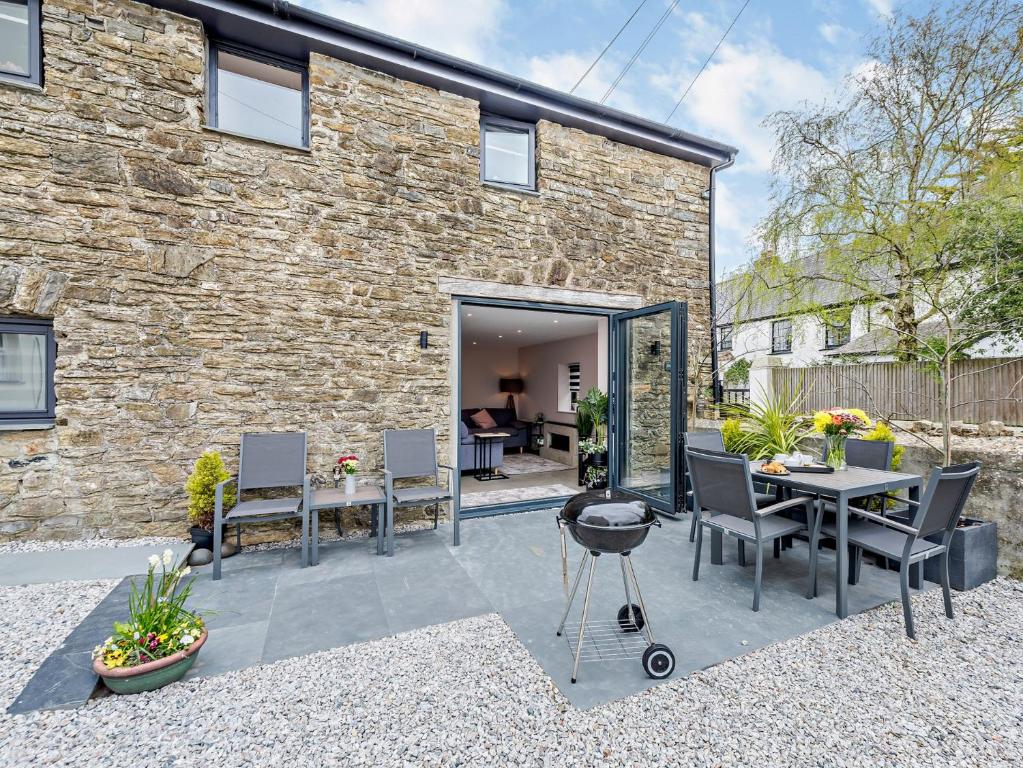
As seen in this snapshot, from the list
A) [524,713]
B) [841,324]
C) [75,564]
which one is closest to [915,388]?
[841,324]

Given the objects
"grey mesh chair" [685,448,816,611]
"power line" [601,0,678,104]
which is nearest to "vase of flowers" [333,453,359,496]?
"grey mesh chair" [685,448,816,611]

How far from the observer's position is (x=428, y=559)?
3.71 meters

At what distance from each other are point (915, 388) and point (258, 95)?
927 cm

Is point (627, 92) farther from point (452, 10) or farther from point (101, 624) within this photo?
point (101, 624)

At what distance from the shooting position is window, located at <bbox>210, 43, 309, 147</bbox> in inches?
159

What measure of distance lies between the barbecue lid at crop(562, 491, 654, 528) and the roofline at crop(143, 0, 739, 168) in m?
4.62

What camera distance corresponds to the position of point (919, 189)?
16.2 feet

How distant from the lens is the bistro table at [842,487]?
2.72 metres

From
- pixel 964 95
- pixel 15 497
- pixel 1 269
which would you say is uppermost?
pixel 964 95

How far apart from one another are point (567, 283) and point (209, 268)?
12.1 feet

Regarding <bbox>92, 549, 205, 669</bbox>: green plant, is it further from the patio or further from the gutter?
the gutter

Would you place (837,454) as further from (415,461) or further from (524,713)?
(415,461)

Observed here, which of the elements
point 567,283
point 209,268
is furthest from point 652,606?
point 209,268

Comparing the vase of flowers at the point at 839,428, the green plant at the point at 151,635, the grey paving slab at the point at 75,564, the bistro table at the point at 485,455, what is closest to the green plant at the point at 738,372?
the bistro table at the point at 485,455
